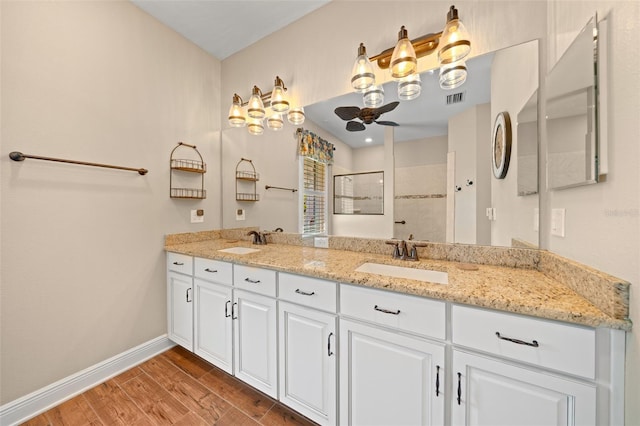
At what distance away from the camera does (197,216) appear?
2.39m

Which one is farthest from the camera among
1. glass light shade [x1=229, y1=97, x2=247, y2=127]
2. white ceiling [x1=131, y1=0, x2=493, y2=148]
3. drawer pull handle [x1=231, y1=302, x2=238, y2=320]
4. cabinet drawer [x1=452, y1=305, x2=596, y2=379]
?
glass light shade [x1=229, y1=97, x2=247, y2=127]

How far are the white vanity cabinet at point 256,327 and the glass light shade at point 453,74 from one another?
4.95 feet

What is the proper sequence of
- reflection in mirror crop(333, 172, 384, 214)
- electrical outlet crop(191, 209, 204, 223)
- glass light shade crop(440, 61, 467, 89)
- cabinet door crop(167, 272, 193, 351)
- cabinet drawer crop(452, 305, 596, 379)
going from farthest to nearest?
1. electrical outlet crop(191, 209, 204, 223)
2. cabinet door crop(167, 272, 193, 351)
3. reflection in mirror crop(333, 172, 384, 214)
4. glass light shade crop(440, 61, 467, 89)
5. cabinet drawer crop(452, 305, 596, 379)

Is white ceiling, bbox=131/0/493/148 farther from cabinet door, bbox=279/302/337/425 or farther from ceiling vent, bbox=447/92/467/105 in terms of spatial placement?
cabinet door, bbox=279/302/337/425

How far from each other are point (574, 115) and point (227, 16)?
8.18 ft

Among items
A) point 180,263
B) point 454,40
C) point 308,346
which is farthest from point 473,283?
point 180,263

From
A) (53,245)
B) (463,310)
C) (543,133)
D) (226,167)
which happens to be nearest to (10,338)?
(53,245)

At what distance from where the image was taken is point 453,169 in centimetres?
145

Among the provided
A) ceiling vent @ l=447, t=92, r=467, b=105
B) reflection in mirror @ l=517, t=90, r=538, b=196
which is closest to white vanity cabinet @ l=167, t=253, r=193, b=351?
ceiling vent @ l=447, t=92, r=467, b=105

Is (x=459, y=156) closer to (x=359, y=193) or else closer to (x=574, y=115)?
(x=574, y=115)

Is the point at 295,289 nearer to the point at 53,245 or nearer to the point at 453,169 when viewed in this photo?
the point at 453,169

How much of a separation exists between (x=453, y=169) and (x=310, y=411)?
1.60 meters

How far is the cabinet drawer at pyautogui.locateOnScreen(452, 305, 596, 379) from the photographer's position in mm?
726

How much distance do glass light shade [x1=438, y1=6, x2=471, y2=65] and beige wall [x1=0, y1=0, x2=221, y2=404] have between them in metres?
2.24
